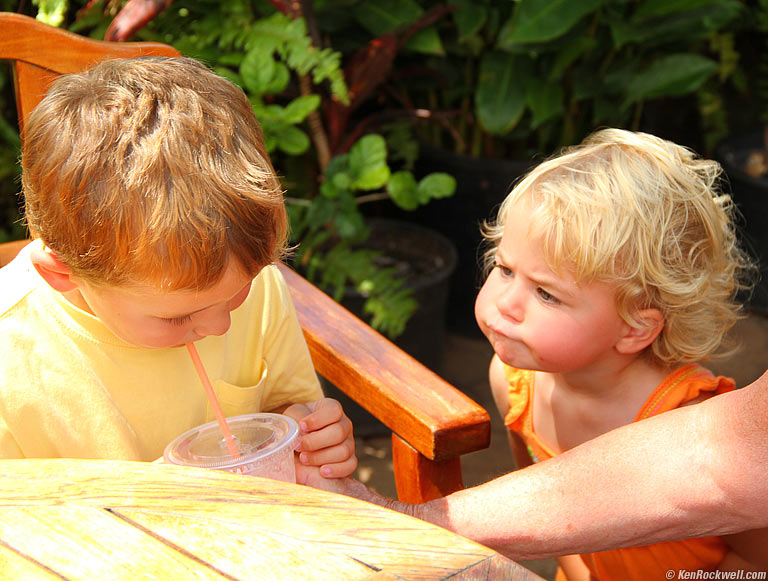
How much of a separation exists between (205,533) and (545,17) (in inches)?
95.7

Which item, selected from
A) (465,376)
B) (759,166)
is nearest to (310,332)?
(465,376)

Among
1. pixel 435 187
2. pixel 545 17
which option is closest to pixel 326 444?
pixel 435 187

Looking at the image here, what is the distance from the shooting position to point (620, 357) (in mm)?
1681

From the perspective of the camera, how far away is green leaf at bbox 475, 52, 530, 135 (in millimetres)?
3115

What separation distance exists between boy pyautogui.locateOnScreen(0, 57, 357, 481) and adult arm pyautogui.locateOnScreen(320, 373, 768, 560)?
0.99 ft

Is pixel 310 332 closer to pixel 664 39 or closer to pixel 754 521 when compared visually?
pixel 754 521

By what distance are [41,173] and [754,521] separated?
1091 millimetres

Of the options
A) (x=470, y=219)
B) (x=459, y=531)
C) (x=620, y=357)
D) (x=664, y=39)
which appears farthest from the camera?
(x=470, y=219)

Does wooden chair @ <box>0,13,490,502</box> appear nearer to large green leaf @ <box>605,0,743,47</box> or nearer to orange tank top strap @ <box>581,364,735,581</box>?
orange tank top strap @ <box>581,364,735,581</box>

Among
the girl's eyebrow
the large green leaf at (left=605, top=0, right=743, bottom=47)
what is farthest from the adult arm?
the large green leaf at (left=605, top=0, right=743, bottom=47)

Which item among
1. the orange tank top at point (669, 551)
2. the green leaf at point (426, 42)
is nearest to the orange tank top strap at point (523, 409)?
the orange tank top at point (669, 551)

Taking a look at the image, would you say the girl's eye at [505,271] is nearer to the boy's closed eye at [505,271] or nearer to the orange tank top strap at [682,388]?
the boy's closed eye at [505,271]

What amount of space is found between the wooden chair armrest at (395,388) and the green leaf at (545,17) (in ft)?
5.25

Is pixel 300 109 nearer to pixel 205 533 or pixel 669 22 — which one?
pixel 669 22
